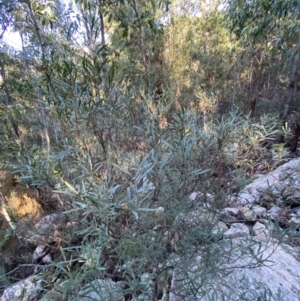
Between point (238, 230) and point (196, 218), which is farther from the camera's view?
point (238, 230)

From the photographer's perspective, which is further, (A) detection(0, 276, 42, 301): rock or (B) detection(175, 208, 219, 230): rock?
(A) detection(0, 276, 42, 301): rock

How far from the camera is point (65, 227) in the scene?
1.44 m

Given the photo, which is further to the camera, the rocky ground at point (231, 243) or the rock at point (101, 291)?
the rocky ground at point (231, 243)

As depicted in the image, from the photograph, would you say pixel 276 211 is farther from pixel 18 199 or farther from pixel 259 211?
pixel 18 199

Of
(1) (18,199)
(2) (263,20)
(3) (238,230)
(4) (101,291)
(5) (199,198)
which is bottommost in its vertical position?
(3) (238,230)

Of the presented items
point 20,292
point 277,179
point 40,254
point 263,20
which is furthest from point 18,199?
point 263,20

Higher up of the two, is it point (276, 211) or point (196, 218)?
point (196, 218)

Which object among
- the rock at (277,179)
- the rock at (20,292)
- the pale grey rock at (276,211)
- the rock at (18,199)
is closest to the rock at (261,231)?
the pale grey rock at (276,211)

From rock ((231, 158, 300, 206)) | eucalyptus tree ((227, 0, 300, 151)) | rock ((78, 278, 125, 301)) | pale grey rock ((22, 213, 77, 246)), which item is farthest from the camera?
eucalyptus tree ((227, 0, 300, 151))

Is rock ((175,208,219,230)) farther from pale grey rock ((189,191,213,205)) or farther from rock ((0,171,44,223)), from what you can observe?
rock ((0,171,44,223))

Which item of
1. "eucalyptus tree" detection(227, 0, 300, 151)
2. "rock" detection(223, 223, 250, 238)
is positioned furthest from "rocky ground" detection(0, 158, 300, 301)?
"eucalyptus tree" detection(227, 0, 300, 151)

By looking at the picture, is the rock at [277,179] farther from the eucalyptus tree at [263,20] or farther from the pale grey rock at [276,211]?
the eucalyptus tree at [263,20]

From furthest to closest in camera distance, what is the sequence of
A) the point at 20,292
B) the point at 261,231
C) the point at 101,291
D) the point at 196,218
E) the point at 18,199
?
the point at 18,199
the point at 20,292
the point at 261,231
the point at 196,218
the point at 101,291

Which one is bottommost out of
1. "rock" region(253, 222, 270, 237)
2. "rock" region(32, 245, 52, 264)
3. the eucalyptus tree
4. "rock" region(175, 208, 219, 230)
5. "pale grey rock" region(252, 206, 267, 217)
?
"rock" region(32, 245, 52, 264)
